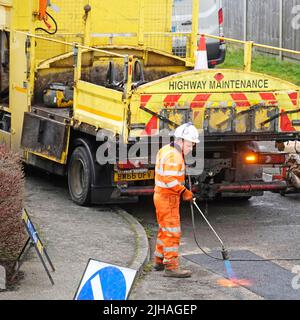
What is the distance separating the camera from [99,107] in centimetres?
1227

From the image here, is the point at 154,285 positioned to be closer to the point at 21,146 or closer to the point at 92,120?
the point at 92,120

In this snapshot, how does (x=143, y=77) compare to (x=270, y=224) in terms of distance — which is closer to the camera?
(x=270, y=224)

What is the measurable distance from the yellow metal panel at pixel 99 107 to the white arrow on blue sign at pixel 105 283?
13.7 ft

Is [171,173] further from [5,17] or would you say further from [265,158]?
[5,17]

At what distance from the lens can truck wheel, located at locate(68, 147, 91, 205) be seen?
12.7 meters

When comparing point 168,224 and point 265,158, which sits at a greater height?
point 265,158

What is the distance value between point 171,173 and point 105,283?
2.59m

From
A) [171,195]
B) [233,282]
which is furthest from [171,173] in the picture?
[233,282]

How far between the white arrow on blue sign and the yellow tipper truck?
13.6 ft

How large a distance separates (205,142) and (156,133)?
2.39ft

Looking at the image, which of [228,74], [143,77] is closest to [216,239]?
[228,74]

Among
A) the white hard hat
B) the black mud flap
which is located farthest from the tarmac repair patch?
the black mud flap

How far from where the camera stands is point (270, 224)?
40.7 ft

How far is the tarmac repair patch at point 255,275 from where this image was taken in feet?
30.8
